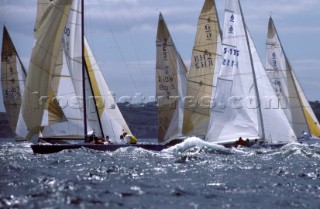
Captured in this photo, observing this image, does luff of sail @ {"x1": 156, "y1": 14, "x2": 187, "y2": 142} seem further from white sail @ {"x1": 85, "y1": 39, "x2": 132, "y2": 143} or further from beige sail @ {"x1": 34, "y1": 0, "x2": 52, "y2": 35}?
white sail @ {"x1": 85, "y1": 39, "x2": 132, "y2": 143}

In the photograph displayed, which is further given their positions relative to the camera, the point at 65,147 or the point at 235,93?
the point at 235,93

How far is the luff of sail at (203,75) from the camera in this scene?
4681cm

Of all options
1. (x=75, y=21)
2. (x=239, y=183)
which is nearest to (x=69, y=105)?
(x=75, y=21)

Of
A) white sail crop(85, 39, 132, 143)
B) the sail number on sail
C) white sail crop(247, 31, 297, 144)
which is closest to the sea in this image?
white sail crop(85, 39, 132, 143)

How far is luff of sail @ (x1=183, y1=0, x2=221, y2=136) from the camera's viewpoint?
46.8m

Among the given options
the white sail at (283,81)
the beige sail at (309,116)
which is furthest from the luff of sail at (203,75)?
the beige sail at (309,116)

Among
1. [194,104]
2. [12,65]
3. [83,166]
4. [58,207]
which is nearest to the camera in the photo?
[58,207]

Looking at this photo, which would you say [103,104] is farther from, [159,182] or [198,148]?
[159,182]

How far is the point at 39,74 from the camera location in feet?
123

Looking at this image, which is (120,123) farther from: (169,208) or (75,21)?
(169,208)

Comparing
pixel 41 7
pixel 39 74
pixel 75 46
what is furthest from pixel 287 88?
pixel 39 74

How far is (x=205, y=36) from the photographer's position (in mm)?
47031

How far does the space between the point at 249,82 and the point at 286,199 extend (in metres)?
24.3

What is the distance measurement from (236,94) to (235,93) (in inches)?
3.4
